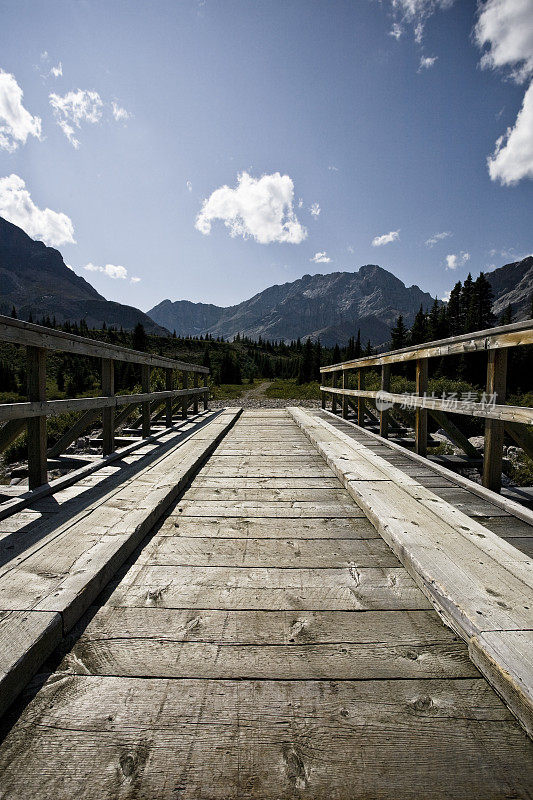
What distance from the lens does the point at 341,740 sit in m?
1.03

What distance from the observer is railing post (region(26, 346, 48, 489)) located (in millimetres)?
2738

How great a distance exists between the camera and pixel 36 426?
2742 mm

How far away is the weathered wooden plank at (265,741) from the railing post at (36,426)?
187 cm

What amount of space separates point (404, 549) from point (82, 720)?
4.68 feet

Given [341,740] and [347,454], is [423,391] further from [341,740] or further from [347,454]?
[341,740]

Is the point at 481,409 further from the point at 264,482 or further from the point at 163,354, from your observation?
the point at 163,354

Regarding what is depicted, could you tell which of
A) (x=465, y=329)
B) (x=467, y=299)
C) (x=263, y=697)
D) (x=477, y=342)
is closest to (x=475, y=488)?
(x=477, y=342)

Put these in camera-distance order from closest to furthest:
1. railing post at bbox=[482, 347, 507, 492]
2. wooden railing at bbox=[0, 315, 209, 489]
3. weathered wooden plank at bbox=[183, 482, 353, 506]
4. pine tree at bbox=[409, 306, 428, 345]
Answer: wooden railing at bbox=[0, 315, 209, 489] < railing post at bbox=[482, 347, 507, 492] < weathered wooden plank at bbox=[183, 482, 353, 506] < pine tree at bbox=[409, 306, 428, 345]

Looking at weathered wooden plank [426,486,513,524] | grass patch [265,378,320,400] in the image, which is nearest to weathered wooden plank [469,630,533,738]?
weathered wooden plank [426,486,513,524]

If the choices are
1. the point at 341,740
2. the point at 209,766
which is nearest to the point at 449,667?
the point at 341,740

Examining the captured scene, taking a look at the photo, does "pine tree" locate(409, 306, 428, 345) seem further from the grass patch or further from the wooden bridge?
the wooden bridge

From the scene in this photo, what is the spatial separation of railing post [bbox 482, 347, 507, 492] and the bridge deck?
4.10 feet

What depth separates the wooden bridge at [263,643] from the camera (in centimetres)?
95

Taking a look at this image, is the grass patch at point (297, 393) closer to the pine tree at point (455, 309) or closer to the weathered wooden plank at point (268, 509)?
the weathered wooden plank at point (268, 509)
